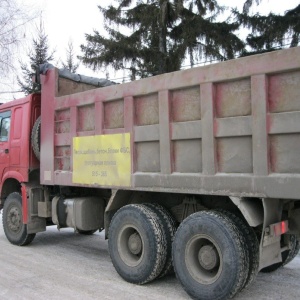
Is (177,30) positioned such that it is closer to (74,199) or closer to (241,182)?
(74,199)

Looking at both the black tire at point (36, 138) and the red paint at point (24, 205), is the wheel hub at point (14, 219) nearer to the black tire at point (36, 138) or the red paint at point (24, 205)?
the red paint at point (24, 205)

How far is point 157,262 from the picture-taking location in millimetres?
4770

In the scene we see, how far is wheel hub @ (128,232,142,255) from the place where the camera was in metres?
5.05

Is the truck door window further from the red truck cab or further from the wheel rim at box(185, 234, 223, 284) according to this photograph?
the wheel rim at box(185, 234, 223, 284)

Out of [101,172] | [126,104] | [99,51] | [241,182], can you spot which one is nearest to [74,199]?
[101,172]

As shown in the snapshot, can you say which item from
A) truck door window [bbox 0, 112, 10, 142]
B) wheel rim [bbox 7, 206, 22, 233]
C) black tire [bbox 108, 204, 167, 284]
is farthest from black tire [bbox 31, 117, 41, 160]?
black tire [bbox 108, 204, 167, 284]

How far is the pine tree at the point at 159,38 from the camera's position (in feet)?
45.1

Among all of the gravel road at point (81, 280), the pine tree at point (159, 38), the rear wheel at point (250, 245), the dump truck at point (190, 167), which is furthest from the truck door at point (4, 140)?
the pine tree at point (159, 38)

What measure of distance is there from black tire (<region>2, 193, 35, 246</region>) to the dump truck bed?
162 cm

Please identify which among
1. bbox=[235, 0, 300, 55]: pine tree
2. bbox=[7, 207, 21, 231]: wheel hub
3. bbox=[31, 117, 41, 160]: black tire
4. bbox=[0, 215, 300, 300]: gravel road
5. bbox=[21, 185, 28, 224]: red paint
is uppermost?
bbox=[235, 0, 300, 55]: pine tree

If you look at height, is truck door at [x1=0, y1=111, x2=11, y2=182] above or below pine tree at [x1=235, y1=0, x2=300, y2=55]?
below

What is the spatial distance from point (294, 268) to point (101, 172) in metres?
3.16

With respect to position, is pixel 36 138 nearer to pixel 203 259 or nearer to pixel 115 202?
pixel 115 202

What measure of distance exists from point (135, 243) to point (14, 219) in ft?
11.0
